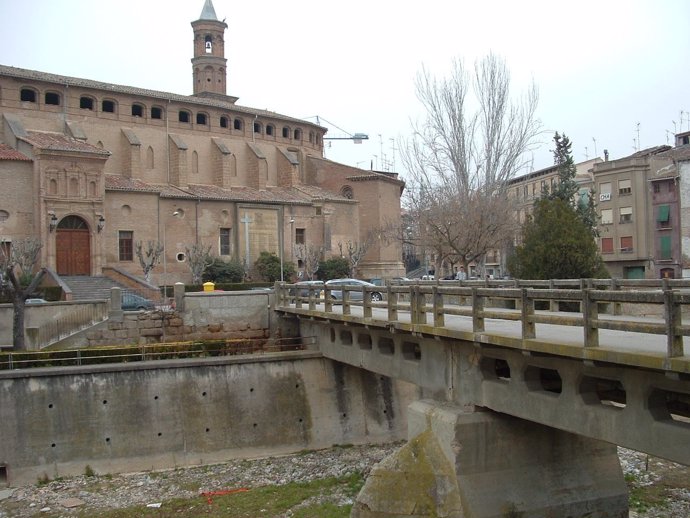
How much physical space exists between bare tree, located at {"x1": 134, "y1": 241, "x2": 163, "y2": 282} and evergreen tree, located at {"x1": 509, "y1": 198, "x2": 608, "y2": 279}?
929 inches

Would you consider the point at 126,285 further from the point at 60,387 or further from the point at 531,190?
the point at 531,190

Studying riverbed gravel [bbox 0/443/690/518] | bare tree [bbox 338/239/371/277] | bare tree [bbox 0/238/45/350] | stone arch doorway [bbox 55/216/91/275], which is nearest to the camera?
riverbed gravel [bbox 0/443/690/518]

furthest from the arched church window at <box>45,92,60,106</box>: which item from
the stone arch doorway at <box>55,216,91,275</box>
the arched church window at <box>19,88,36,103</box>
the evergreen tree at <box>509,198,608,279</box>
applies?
the evergreen tree at <box>509,198,608,279</box>

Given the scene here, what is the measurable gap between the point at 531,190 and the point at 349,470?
5832cm

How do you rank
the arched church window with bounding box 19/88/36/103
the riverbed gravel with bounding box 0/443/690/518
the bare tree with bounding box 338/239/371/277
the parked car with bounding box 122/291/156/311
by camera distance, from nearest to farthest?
the riverbed gravel with bounding box 0/443/690/518, the parked car with bounding box 122/291/156/311, the arched church window with bounding box 19/88/36/103, the bare tree with bounding box 338/239/371/277

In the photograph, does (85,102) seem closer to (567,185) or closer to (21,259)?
(21,259)

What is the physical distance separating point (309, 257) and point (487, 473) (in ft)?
124

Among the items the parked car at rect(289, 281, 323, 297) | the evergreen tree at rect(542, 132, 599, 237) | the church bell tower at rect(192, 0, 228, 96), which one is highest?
the church bell tower at rect(192, 0, 228, 96)

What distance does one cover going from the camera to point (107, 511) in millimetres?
16875

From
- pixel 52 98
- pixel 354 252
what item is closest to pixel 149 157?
pixel 52 98

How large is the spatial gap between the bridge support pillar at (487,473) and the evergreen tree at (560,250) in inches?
474

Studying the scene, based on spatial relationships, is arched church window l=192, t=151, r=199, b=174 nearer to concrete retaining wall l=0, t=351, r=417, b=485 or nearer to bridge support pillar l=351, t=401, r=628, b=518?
concrete retaining wall l=0, t=351, r=417, b=485

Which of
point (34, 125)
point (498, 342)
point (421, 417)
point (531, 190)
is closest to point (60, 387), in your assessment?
point (421, 417)

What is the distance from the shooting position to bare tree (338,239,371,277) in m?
53.0
